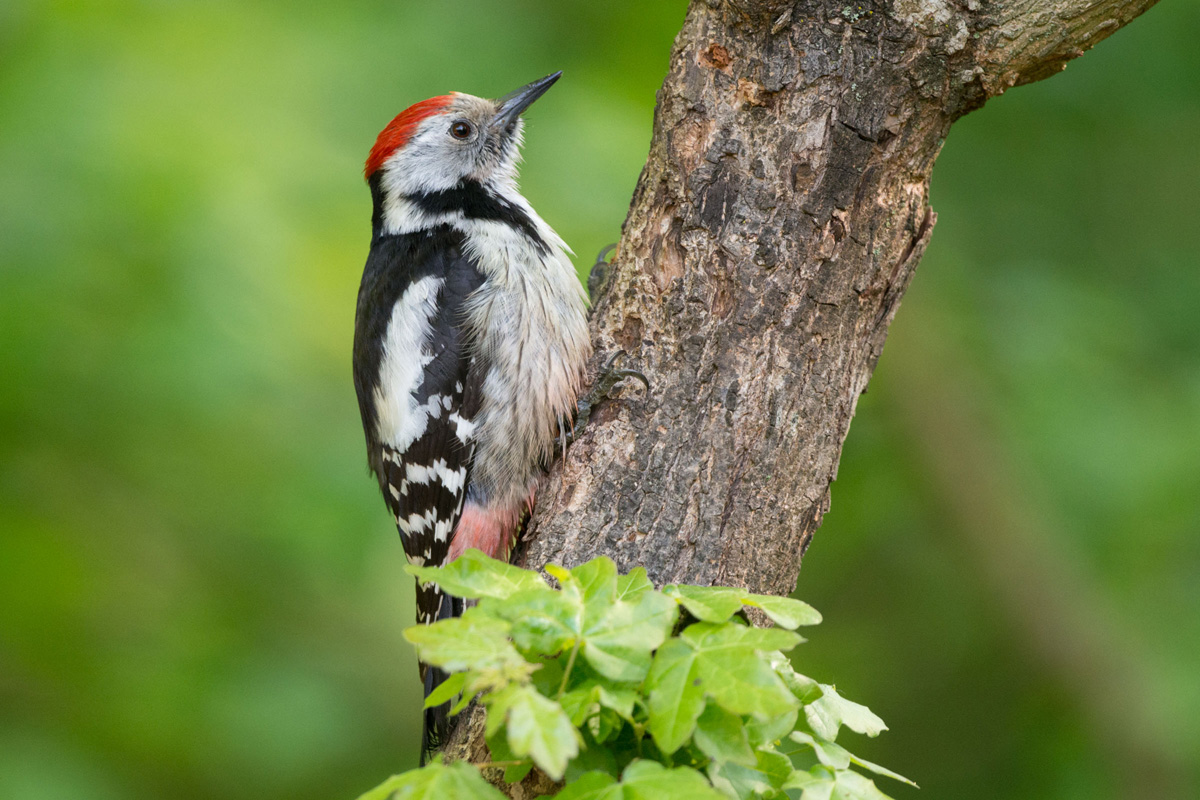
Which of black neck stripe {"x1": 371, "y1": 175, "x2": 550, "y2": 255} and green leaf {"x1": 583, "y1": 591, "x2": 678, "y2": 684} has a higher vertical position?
black neck stripe {"x1": 371, "y1": 175, "x2": 550, "y2": 255}

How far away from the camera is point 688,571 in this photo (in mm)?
2043

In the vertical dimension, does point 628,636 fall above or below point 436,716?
above

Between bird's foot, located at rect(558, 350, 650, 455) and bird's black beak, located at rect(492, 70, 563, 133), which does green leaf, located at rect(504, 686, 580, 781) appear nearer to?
bird's foot, located at rect(558, 350, 650, 455)

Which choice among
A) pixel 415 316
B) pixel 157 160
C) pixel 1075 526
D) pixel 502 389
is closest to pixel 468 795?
pixel 502 389

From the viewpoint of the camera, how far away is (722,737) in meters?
1.31

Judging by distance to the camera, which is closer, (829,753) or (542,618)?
(542,618)

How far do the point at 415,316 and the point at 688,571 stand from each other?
4.12ft

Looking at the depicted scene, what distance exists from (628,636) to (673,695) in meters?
0.09

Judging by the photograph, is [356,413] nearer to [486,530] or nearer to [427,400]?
[427,400]

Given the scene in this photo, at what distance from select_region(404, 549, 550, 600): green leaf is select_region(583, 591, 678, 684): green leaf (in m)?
0.11

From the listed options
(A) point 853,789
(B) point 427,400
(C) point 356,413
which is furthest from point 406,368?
(A) point 853,789

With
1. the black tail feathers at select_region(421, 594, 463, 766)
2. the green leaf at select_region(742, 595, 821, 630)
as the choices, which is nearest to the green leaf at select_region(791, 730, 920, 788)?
the green leaf at select_region(742, 595, 821, 630)

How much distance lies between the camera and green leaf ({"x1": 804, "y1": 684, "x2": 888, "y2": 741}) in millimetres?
1601

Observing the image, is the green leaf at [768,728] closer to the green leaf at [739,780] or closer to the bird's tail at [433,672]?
the green leaf at [739,780]
